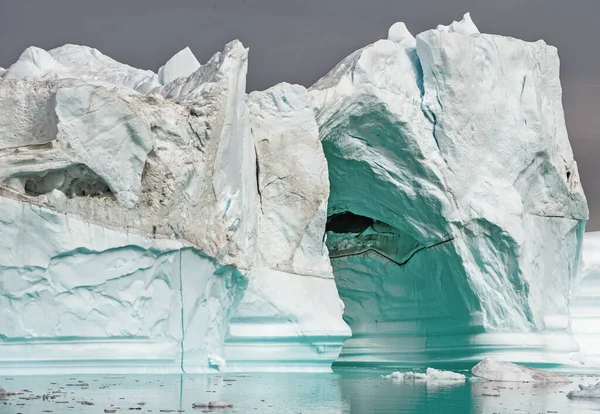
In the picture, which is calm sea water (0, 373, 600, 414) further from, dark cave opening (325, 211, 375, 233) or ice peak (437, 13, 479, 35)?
dark cave opening (325, 211, 375, 233)

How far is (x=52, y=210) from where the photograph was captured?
15383 millimetres

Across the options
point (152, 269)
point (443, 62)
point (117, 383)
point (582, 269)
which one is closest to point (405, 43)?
point (443, 62)

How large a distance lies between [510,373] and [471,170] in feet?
12.1

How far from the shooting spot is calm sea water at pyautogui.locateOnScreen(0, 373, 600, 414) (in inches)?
493

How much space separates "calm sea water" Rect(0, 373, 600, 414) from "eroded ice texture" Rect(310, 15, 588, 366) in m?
3.32

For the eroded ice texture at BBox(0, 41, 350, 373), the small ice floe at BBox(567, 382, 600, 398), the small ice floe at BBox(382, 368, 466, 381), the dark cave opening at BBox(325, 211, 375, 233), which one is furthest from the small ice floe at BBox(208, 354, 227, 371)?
the dark cave opening at BBox(325, 211, 375, 233)

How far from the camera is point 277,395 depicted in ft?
47.2

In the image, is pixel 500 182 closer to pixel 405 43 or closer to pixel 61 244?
pixel 405 43

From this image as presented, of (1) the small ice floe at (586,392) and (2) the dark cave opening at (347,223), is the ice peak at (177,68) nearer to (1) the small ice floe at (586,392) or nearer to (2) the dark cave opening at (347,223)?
(2) the dark cave opening at (347,223)

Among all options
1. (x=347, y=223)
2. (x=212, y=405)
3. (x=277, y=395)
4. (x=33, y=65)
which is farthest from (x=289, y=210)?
(x=212, y=405)

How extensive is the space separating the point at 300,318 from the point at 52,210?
15.6 ft

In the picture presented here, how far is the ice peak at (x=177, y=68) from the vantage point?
19344 millimetres

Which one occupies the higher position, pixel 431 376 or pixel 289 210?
pixel 289 210

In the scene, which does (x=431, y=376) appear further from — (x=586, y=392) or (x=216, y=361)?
(x=586, y=392)
